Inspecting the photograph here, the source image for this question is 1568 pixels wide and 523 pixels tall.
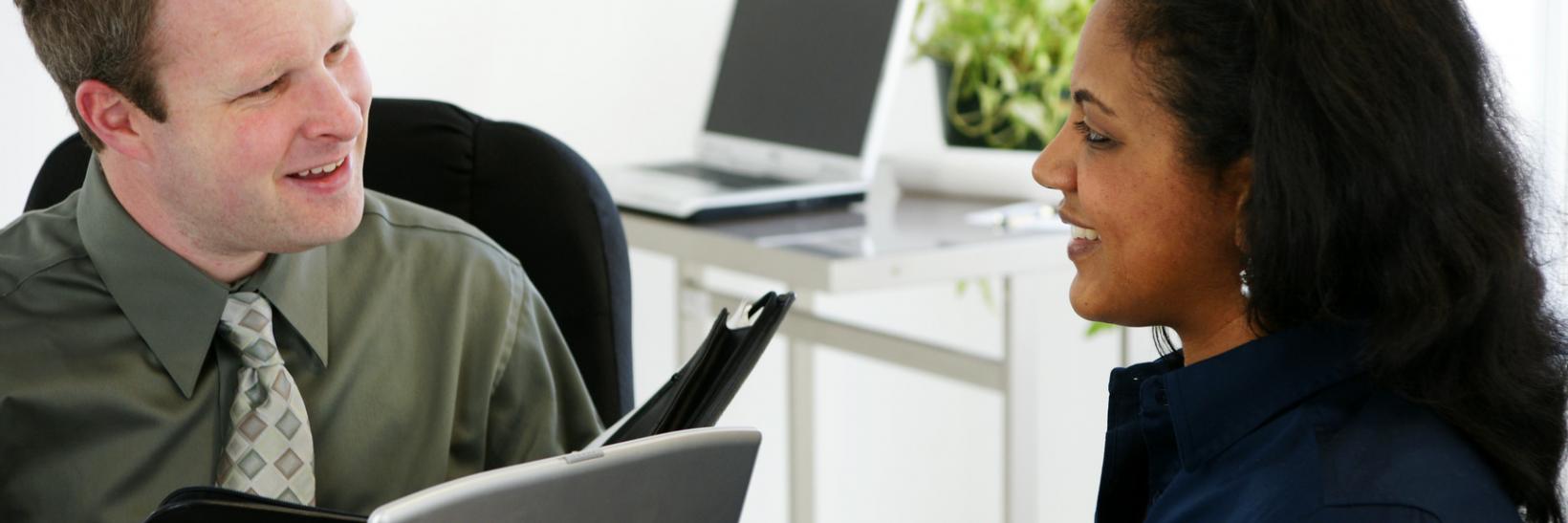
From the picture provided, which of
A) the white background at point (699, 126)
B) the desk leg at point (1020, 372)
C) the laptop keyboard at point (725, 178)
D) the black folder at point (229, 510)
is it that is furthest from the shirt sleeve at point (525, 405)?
the white background at point (699, 126)

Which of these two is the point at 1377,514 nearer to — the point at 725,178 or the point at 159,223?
the point at 159,223

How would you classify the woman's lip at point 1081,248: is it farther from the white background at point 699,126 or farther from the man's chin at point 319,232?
the white background at point 699,126

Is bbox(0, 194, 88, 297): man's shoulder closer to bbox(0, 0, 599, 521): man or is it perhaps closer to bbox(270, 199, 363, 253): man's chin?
bbox(0, 0, 599, 521): man

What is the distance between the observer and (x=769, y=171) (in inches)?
95.6

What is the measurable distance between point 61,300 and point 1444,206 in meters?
0.90

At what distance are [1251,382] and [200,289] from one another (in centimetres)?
72

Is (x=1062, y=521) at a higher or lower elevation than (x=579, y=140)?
lower

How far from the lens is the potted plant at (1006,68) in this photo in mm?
2445

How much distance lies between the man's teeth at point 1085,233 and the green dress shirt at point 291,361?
469mm

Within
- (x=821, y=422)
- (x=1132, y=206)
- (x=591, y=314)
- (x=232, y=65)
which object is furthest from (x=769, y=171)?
(x=1132, y=206)

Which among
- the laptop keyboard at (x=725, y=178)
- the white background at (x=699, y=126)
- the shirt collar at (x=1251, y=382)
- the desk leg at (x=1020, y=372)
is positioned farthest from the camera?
the laptop keyboard at (x=725, y=178)

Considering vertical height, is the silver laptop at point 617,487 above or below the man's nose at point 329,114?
below

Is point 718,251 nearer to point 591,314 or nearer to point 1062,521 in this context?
point 591,314

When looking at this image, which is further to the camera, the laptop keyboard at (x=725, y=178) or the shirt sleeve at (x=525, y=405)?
the laptop keyboard at (x=725, y=178)
